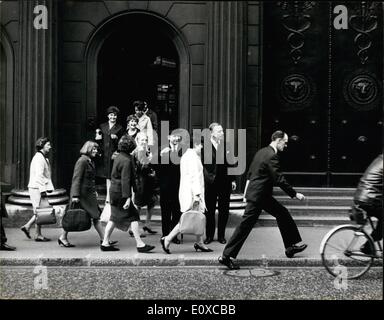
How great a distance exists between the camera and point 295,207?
12.6 metres

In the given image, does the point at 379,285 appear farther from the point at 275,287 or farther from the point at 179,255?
the point at 179,255

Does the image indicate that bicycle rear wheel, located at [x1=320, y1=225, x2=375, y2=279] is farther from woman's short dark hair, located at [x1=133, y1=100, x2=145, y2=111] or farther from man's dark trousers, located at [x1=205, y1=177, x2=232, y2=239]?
woman's short dark hair, located at [x1=133, y1=100, x2=145, y2=111]

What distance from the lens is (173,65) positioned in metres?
13.2

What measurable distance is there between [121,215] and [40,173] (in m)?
1.74

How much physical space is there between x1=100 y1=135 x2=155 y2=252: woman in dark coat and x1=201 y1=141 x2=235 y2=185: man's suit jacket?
1.26 m

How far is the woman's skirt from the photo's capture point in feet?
31.8

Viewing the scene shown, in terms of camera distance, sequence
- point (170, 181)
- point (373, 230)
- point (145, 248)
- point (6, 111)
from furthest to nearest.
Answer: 1. point (6, 111)
2. point (170, 181)
3. point (145, 248)
4. point (373, 230)

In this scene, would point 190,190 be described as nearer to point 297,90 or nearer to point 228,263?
point 228,263

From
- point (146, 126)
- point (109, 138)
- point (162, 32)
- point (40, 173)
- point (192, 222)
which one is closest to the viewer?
point (192, 222)

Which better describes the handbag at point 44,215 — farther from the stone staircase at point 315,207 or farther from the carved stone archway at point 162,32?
the stone staircase at point 315,207

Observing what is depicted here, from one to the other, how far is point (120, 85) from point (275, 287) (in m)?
6.59

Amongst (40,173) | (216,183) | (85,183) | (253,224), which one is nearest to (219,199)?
(216,183)

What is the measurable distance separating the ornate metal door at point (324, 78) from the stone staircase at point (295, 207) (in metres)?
0.54
